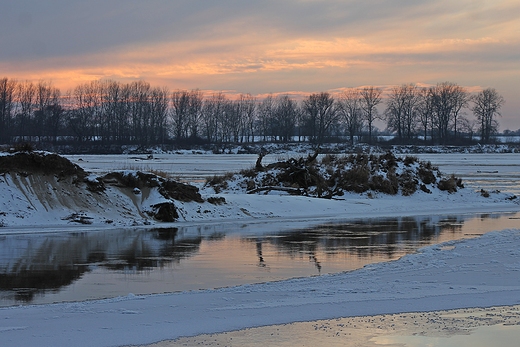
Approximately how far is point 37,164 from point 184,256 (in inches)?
300

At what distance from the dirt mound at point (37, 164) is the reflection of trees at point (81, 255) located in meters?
3.29

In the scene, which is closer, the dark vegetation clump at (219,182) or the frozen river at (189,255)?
the frozen river at (189,255)

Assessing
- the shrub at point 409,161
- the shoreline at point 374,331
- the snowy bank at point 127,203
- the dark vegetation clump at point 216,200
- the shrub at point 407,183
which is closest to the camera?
the shoreline at point 374,331

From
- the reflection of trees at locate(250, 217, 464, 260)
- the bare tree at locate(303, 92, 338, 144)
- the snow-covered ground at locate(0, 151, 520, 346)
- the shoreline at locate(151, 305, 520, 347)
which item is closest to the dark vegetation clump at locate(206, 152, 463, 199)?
the reflection of trees at locate(250, 217, 464, 260)

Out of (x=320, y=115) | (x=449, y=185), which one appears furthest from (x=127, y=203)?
(x=320, y=115)

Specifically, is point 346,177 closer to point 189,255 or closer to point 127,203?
point 127,203

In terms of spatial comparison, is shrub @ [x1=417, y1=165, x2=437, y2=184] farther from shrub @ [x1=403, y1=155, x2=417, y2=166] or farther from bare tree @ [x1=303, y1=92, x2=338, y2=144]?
bare tree @ [x1=303, y1=92, x2=338, y2=144]

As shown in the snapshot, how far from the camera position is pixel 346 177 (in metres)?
30.1

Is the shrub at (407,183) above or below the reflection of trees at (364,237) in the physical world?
above

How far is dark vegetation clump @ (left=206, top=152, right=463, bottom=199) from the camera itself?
29.5 m

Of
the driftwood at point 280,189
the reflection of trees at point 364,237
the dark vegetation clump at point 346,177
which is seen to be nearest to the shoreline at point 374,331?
the reflection of trees at point 364,237

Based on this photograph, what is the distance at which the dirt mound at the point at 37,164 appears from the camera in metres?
17.9

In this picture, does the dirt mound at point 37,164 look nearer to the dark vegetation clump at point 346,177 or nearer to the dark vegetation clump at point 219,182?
the dark vegetation clump at point 346,177

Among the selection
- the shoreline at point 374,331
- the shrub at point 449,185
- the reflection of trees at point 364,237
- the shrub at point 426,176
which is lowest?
the reflection of trees at point 364,237
